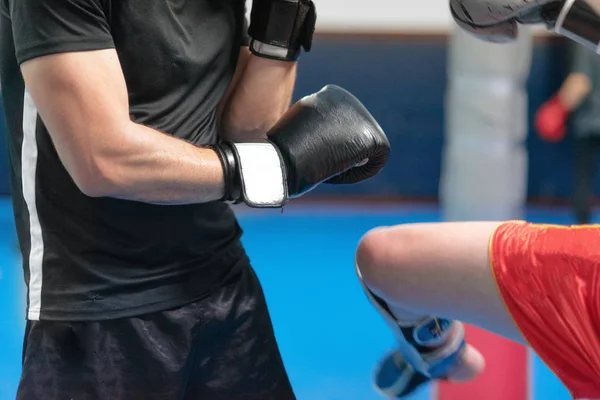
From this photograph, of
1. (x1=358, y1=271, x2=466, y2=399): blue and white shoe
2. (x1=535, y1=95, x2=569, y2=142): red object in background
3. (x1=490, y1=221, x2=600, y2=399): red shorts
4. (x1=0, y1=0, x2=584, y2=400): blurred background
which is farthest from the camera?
(x1=535, y1=95, x2=569, y2=142): red object in background

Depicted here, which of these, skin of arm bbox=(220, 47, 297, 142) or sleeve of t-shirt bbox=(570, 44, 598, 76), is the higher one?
skin of arm bbox=(220, 47, 297, 142)

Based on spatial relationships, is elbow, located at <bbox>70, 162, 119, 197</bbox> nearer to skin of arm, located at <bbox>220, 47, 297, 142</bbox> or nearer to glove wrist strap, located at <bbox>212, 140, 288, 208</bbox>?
glove wrist strap, located at <bbox>212, 140, 288, 208</bbox>

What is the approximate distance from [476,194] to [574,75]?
7.48 ft

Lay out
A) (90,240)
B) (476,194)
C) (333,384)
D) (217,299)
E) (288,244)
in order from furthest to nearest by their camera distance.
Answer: (288,244) → (333,384) → (476,194) → (217,299) → (90,240)

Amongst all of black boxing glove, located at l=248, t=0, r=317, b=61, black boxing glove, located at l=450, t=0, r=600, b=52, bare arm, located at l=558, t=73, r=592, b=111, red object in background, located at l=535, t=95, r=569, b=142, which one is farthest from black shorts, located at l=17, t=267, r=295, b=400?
red object in background, located at l=535, t=95, r=569, b=142

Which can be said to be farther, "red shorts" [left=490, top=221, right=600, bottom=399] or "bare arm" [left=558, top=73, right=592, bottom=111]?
"bare arm" [left=558, top=73, right=592, bottom=111]

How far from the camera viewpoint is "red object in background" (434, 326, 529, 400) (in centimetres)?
169

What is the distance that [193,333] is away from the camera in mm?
1193

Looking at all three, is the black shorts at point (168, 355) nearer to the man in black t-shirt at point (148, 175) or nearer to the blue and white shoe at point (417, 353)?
the man in black t-shirt at point (148, 175)

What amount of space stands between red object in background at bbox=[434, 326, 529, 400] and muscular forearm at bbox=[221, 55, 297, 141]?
0.77 metres

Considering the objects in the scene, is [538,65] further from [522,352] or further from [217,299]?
[217,299]

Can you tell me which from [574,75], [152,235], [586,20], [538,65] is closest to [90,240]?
[152,235]

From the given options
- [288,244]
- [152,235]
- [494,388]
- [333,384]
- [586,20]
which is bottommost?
[288,244]

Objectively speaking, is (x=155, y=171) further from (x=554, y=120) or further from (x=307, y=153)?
(x=554, y=120)
